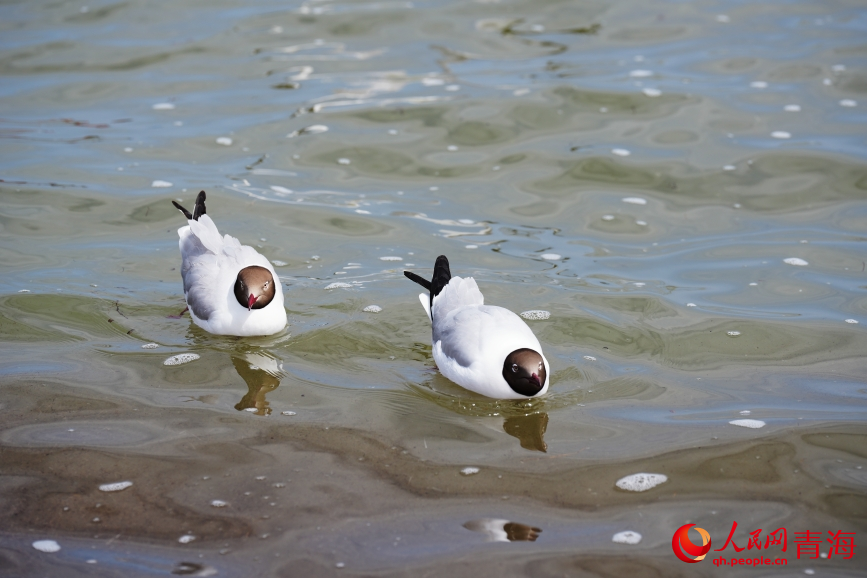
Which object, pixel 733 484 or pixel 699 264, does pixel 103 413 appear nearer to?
pixel 733 484

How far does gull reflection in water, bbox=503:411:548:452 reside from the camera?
17.8 feet

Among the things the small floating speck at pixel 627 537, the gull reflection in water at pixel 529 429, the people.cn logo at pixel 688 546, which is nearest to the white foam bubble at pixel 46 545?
the gull reflection in water at pixel 529 429

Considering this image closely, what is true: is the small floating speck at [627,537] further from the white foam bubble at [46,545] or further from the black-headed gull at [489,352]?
the white foam bubble at [46,545]

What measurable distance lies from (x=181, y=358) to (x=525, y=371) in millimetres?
2696

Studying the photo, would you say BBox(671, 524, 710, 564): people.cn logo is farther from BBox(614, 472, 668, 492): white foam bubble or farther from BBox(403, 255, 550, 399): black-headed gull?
BBox(403, 255, 550, 399): black-headed gull

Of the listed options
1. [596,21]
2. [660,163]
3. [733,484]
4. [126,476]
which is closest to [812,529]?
[733,484]

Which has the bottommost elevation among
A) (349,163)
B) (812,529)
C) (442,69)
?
(812,529)

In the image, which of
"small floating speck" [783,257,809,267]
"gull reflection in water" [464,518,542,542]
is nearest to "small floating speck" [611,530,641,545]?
"gull reflection in water" [464,518,542,542]

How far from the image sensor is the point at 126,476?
500cm

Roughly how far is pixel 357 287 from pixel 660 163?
4730 millimetres

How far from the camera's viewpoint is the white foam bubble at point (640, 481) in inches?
193

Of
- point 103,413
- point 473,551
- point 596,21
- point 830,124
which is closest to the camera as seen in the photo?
point 473,551

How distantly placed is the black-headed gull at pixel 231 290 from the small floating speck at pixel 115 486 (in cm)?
196

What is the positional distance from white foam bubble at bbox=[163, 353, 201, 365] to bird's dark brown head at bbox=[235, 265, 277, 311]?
539 mm
